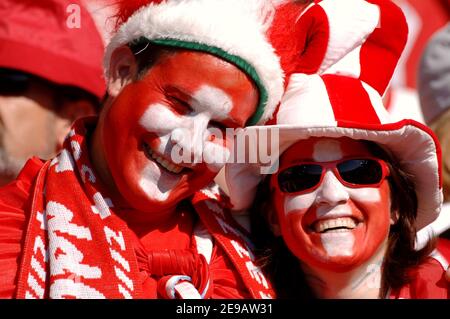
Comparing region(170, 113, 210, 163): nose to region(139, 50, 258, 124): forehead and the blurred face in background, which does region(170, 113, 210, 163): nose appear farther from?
the blurred face in background

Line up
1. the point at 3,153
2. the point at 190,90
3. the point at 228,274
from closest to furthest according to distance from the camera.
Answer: the point at 190,90
the point at 228,274
the point at 3,153

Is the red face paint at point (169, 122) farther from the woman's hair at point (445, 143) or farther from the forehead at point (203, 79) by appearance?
the woman's hair at point (445, 143)

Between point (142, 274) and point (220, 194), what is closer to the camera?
point (142, 274)

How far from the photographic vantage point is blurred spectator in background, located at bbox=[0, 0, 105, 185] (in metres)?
3.62

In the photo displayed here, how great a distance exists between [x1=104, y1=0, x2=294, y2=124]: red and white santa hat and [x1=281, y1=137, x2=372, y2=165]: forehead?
17 cm

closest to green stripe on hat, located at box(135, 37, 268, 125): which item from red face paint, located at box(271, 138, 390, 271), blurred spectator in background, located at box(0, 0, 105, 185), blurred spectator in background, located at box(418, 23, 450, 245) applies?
red face paint, located at box(271, 138, 390, 271)

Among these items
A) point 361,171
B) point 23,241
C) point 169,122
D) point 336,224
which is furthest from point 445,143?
point 23,241

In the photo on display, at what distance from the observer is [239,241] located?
9.67 feet

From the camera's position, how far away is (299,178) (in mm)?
2850

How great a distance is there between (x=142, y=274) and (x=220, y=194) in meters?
0.56

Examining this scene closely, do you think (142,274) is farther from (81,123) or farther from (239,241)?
(81,123)

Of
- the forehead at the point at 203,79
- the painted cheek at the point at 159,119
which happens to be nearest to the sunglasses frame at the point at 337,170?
the forehead at the point at 203,79

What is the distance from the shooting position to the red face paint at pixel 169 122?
2.66m
